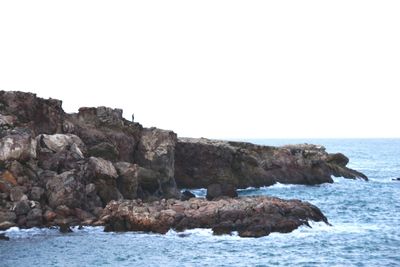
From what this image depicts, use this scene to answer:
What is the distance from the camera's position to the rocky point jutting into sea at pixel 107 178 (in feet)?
161

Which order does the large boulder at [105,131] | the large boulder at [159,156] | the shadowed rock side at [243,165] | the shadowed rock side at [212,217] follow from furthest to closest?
1. the shadowed rock side at [243,165]
2. the large boulder at [159,156]
3. the large boulder at [105,131]
4. the shadowed rock side at [212,217]

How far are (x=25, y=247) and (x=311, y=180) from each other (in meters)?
66.6

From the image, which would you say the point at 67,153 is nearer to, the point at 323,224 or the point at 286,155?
the point at 323,224

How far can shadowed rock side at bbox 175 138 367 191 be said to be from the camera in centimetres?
8538

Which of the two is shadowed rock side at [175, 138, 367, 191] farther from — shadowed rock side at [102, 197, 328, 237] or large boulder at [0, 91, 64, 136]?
shadowed rock side at [102, 197, 328, 237]

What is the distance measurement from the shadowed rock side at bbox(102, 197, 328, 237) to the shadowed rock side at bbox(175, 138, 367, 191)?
102 feet

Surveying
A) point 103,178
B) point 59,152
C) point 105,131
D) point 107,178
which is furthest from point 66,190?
point 105,131

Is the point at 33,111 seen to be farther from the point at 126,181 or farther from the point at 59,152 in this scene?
the point at 126,181

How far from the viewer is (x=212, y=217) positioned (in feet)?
161

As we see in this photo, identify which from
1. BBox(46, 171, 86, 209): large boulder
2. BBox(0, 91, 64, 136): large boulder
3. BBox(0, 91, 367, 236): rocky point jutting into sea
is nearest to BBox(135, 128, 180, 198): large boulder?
BBox(0, 91, 367, 236): rocky point jutting into sea

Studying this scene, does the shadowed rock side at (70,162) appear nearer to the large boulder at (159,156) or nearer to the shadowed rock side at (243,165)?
the large boulder at (159,156)

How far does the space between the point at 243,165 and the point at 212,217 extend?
41525 millimetres

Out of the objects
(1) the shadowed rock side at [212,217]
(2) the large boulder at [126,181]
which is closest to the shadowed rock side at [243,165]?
(2) the large boulder at [126,181]

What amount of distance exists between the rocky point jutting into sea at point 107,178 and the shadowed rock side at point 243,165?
262mm
